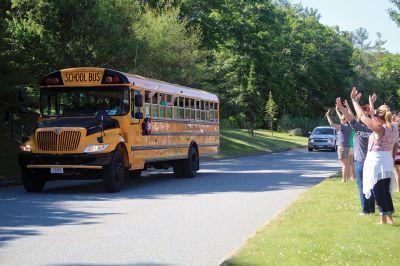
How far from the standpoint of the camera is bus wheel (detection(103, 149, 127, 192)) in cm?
1617

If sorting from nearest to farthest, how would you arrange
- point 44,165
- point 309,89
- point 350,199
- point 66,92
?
point 350,199 < point 44,165 < point 66,92 < point 309,89

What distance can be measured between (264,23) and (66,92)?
46723 millimetres

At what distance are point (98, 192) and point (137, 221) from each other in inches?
221

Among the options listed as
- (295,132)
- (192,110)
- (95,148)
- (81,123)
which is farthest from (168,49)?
(295,132)

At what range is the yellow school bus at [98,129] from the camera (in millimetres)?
16047

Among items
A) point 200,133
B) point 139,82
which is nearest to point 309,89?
point 200,133

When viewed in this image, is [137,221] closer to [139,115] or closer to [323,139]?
[139,115]

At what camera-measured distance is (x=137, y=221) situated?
11.4 meters

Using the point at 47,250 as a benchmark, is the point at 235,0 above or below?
above

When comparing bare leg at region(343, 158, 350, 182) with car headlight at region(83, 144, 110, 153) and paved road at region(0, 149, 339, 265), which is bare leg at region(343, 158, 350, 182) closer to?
paved road at region(0, 149, 339, 265)

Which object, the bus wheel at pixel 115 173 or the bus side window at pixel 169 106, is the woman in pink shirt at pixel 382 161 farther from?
the bus side window at pixel 169 106

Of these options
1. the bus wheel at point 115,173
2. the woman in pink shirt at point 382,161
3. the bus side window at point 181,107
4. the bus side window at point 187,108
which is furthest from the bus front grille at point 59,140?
the woman in pink shirt at point 382,161

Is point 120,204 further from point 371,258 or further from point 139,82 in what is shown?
point 371,258

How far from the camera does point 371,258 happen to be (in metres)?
7.54
